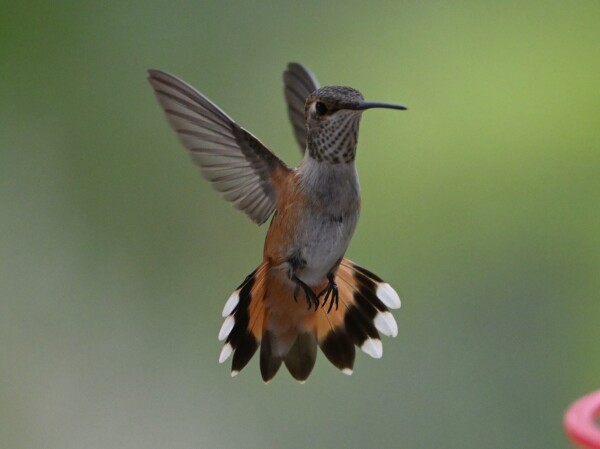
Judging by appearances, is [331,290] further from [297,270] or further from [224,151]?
[224,151]

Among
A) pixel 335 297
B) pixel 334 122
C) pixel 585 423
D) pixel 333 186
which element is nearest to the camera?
pixel 585 423

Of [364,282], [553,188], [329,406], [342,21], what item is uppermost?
[342,21]

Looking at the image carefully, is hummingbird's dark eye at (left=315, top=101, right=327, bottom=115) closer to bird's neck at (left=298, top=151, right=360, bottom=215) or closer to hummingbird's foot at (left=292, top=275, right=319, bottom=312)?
bird's neck at (left=298, top=151, right=360, bottom=215)

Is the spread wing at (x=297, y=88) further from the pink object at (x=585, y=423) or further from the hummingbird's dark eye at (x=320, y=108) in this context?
the pink object at (x=585, y=423)

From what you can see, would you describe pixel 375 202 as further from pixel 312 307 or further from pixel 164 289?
pixel 312 307

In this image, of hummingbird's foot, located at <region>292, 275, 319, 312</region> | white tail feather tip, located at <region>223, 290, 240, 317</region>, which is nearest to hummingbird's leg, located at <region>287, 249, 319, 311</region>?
hummingbird's foot, located at <region>292, 275, 319, 312</region>

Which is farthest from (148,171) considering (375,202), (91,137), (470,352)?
(470,352)

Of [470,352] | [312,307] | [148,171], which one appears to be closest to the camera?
[312,307]

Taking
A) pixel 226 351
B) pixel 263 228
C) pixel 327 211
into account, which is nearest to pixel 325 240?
pixel 327 211
